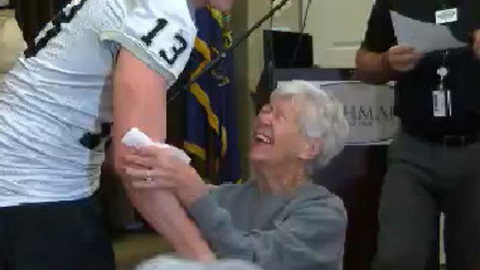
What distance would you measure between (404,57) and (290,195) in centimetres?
69

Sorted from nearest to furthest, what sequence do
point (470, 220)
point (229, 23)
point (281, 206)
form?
point (281, 206), point (470, 220), point (229, 23)

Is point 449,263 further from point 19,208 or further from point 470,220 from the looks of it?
point 19,208

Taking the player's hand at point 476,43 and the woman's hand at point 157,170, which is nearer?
the woman's hand at point 157,170

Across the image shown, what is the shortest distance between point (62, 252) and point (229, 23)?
3.28m

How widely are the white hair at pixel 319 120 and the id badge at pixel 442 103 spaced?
486 mm

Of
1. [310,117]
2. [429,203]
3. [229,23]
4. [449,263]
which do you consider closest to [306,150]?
[310,117]

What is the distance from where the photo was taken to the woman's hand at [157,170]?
44.4 inches

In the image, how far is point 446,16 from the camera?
7.82 ft

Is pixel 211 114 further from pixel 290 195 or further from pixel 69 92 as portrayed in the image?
pixel 69 92

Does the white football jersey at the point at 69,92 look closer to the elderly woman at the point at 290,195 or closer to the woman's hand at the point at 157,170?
the woman's hand at the point at 157,170

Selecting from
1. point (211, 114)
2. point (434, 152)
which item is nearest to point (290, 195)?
point (434, 152)

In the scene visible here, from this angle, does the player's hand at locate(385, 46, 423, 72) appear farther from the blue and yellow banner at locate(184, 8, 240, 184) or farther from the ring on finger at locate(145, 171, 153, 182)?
the blue and yellow banner at locate(184, 8, 240, 184)

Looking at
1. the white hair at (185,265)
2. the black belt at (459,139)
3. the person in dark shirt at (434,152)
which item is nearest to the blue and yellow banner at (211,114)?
the person in dark shirt at (434,152)

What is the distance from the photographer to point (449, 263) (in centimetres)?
244
